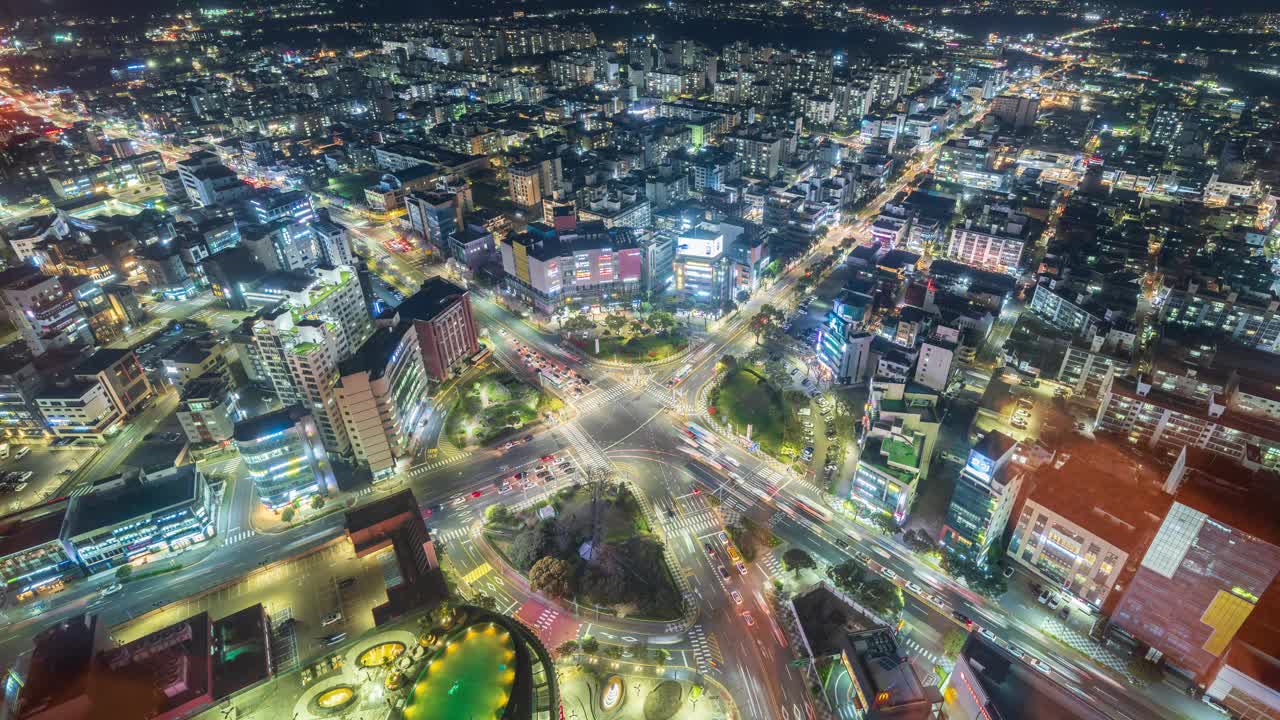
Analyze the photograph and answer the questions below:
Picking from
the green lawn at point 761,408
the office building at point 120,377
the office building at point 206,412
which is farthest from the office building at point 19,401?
the green lawn at point 761,408

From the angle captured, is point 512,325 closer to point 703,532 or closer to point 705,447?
point 705,447

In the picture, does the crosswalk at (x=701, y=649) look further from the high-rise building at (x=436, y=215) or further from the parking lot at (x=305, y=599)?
the high-rise building at (x=436, y=215)

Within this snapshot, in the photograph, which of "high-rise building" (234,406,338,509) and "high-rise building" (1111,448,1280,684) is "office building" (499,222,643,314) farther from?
"high-rise building" (1111,448,1280,684)

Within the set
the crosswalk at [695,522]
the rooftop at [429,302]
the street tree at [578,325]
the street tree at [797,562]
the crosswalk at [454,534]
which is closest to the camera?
the street tree at [797,562]

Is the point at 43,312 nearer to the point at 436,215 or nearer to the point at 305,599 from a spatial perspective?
the point at 436,215

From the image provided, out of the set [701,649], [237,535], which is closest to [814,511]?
[701,649]

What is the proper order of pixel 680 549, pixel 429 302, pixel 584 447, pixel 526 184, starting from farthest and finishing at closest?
pixel 526 184 → pixel 429 302 → pixel 584 447 → pixel 680 549

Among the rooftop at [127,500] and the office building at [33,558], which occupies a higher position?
the rooftop at [127,500]
